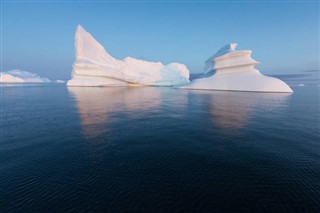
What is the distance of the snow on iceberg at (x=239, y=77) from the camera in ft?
132

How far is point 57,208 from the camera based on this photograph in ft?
12.3

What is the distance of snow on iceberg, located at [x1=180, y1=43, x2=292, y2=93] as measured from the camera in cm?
4034

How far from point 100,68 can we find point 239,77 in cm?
4554

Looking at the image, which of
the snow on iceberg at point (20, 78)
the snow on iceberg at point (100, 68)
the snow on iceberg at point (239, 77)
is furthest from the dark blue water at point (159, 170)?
the snow on iceberg at point (20, 78)

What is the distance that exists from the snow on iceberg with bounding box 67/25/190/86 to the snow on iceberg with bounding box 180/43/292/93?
29.1 meters

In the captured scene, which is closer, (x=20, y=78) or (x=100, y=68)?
(x=100, y=68)

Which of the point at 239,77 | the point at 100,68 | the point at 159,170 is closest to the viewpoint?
the point at 159,170

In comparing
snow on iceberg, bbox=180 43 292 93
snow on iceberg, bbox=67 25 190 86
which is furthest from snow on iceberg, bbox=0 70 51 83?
snow on iceberg, bbox=180 43 292 93

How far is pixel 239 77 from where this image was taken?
44969mm

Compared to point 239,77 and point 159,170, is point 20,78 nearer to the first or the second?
point 239,77

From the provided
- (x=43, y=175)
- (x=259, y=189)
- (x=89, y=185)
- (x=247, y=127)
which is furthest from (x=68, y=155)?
(x=247, y=127)

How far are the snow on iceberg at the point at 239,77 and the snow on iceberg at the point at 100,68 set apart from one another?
29.1 m

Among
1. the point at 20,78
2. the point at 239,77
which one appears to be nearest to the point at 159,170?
the point at 239,77

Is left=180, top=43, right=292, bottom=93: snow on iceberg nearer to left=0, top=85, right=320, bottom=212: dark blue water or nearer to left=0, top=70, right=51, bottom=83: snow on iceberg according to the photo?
left=0, top=85, right=320, bottom=212: dark blue water
